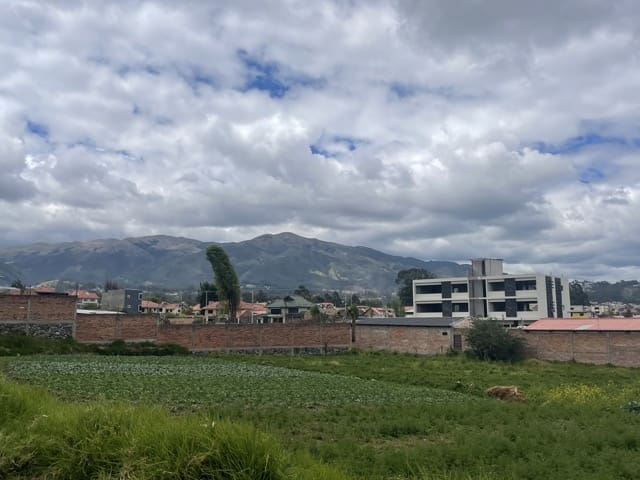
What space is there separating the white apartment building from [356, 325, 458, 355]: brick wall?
2278cm

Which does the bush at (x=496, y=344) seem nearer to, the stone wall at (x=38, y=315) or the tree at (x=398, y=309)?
the stone wall at (x=38, y=315)

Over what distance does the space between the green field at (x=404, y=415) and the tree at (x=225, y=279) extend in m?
36.7

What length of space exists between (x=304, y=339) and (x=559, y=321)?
2288 centimetres

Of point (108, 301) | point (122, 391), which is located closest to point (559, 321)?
point (122, 391)

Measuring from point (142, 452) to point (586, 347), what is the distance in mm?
39003

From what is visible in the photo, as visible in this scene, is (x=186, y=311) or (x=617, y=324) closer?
(x=617, y=324)

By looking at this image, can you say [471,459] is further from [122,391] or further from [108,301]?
[108,301]

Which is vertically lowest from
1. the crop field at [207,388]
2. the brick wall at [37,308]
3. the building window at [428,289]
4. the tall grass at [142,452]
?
the crop field at [207,388]

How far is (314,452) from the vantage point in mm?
9234

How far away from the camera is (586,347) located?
37.6m

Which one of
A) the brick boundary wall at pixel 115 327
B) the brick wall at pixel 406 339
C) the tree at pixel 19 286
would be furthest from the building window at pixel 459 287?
the tree at pixel 19 286

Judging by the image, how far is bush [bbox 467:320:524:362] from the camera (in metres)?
40.5

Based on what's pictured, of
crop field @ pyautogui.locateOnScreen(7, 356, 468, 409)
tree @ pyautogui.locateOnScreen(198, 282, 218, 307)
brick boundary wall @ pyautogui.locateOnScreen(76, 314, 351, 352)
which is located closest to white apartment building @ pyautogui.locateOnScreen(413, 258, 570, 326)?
brick boundary wall @ pyautogui.locateOnScreen(76, 314, 351, 352)

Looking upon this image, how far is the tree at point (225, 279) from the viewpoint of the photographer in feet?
213
